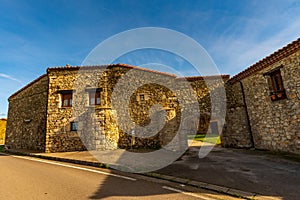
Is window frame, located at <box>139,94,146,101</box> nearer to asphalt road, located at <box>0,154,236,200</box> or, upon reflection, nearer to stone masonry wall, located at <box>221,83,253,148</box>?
stone masonry wall, located at <box>221,83,253,148</box>

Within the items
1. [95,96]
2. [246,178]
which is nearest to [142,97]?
[95,96]

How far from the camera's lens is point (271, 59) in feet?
27.0

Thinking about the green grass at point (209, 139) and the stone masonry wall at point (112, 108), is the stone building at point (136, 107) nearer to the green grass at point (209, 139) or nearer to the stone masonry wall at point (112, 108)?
the stone masonry wall at point (112, 108)

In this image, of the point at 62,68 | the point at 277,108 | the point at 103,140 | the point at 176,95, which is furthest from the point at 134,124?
the point at 277,108

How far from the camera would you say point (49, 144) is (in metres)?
10.7

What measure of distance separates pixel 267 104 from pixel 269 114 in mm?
547

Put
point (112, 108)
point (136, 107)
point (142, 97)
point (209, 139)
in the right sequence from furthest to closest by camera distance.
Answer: point (209, 139) → point (142, 97) → point (136, 107) → point (112, 108)

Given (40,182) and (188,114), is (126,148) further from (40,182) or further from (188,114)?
(40,182)

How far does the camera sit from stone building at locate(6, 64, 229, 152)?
34.6 feet

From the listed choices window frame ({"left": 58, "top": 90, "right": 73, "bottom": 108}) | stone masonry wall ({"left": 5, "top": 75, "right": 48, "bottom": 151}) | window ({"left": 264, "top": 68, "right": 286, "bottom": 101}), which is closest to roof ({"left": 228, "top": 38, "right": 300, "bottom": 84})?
window ({"left": 264, "top": 68, "right": 286, "bottom": 101})

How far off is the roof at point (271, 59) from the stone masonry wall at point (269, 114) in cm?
18

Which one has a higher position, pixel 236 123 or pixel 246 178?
pixel 236 123

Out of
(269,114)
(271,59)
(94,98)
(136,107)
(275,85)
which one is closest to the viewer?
(271,59)

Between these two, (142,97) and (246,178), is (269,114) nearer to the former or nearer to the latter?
(246,178)
